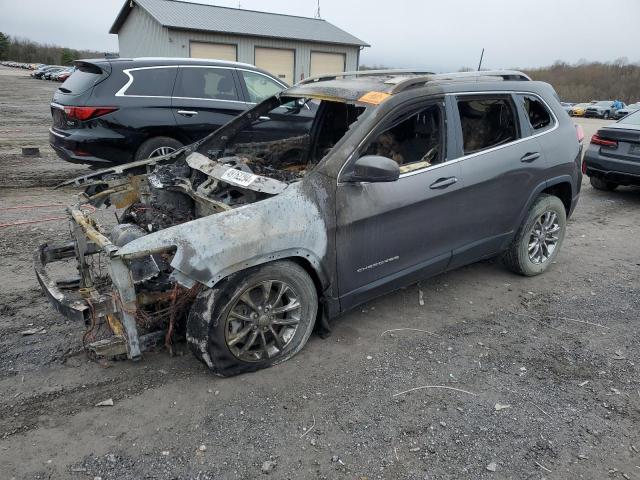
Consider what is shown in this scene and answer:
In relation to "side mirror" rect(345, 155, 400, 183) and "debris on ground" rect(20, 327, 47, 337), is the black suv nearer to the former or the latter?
"debris on ground" rect(20, 327, 47, 337)

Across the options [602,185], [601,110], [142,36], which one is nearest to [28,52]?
[142,36]

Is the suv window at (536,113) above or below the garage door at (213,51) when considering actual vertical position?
below

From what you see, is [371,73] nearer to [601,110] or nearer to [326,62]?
[326,62]

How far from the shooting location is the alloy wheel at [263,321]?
121 inches

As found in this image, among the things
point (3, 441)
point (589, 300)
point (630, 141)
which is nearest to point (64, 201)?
point (3, 441)

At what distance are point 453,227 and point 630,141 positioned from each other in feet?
17.9

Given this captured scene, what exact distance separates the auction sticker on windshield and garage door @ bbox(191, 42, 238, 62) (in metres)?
20.2

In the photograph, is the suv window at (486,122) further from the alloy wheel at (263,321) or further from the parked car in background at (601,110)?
the parked car in background at (601,110)

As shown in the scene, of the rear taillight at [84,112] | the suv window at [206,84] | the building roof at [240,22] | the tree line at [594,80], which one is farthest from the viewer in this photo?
the tree line at [594,80]

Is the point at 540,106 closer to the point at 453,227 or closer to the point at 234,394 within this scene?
the point at 453,227

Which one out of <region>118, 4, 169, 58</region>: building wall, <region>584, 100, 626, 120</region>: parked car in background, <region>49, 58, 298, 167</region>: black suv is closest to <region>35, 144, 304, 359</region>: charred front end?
<region>49, 58, 298, 167</region>: black suv

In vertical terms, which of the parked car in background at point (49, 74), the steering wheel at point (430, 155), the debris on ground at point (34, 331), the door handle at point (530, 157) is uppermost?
the parked car in background at point (49, 74)

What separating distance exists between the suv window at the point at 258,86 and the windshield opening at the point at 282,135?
3238mm

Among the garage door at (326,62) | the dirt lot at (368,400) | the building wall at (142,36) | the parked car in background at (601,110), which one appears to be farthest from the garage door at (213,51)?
the parked car in background at (601,110)
